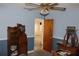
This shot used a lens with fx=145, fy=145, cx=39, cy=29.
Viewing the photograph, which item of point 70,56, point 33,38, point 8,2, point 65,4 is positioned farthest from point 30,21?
point 70,56

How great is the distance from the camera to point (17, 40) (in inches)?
58.9

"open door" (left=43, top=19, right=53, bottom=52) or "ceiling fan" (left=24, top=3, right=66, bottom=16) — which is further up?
"ceiling fan" (left=24, top=3, right=66, bottom=16)

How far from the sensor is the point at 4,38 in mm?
1473

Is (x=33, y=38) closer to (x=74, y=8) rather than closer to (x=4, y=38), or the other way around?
(x=4, y=38)

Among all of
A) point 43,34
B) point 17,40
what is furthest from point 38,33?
point 17,40

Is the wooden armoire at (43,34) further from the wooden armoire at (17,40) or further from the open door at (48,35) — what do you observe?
the wooden armoire at (17,40)

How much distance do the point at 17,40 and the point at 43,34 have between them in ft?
0.91

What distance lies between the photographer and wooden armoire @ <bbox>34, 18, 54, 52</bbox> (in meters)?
1.48

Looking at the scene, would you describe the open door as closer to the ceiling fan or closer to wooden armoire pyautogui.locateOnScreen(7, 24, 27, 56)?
the ceiling fan

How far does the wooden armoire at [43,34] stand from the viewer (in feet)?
4.87

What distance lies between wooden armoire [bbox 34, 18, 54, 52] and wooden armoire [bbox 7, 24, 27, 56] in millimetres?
125

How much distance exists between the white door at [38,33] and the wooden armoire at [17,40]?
11 centimetres

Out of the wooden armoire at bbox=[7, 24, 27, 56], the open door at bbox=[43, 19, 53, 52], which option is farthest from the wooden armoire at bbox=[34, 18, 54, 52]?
the wooden armoire at bbox=[7, 24, 27, 56]

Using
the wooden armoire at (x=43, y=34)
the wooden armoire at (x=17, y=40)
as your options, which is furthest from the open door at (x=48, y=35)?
the wooden armoire at (x=17, y=40)
